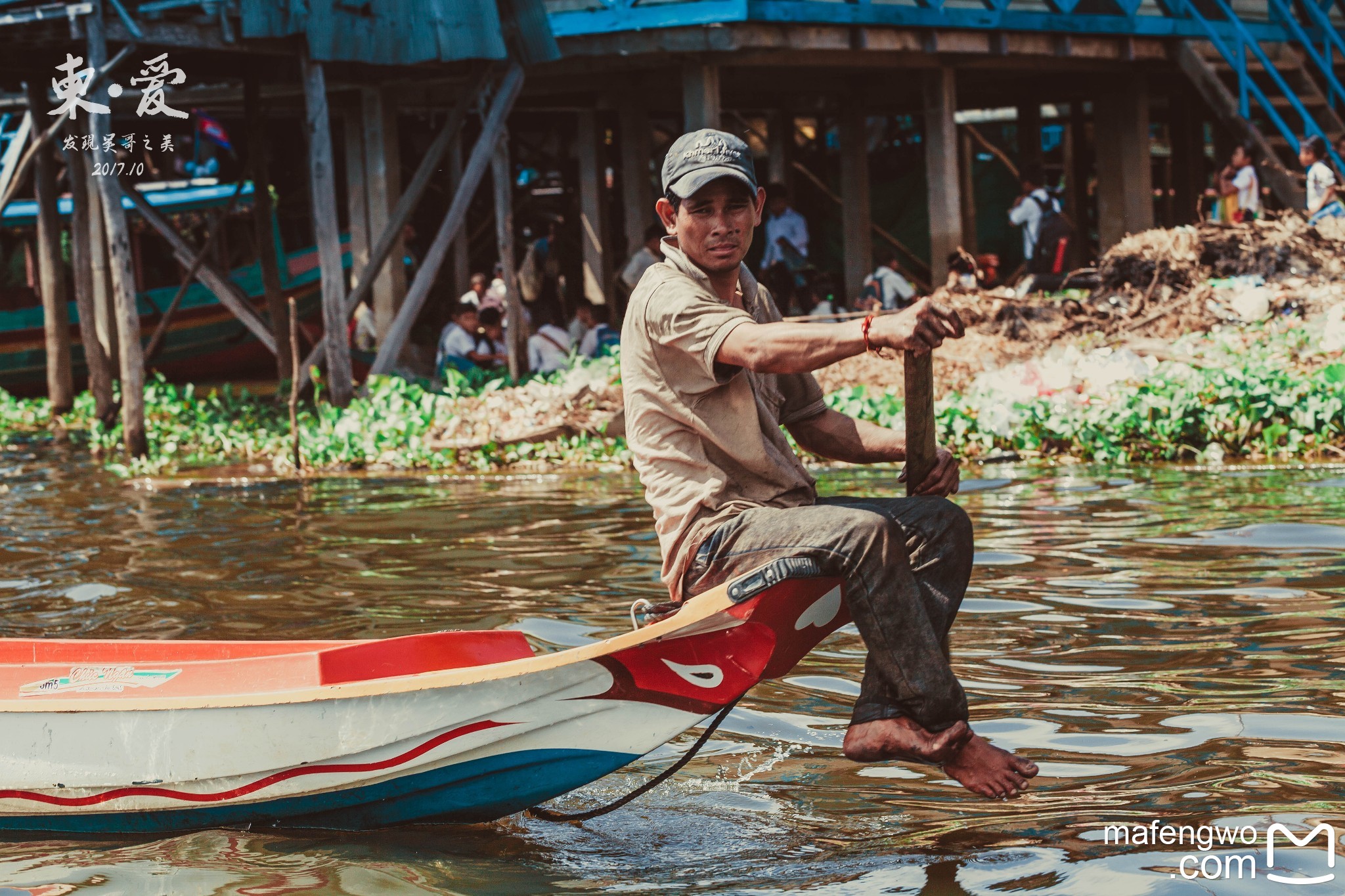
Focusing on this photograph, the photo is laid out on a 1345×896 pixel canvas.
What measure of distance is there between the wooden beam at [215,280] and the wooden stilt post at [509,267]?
2233 millimetres

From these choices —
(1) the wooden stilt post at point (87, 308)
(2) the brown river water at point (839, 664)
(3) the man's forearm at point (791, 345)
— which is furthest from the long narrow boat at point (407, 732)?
(1) the wooden stilt post at point (87, 308)

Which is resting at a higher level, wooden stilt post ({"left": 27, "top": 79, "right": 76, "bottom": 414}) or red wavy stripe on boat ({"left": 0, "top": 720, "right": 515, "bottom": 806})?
wooden stilt post ({"left": 27, "top": 79, "right": 76, "bottom": 414})

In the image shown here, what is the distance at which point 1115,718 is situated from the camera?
522cm

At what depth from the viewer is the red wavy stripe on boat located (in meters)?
4.29

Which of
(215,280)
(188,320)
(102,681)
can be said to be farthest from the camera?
(188,320)

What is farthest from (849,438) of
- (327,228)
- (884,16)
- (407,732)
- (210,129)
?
(210,129)

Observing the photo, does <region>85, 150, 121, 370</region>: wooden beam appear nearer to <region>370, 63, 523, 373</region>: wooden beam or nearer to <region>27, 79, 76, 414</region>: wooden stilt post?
<region>27, 79, 76, 414</region>: wooden stilt post

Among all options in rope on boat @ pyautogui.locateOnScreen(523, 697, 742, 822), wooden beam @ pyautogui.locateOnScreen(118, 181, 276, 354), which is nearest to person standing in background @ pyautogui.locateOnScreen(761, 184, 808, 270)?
wooden beam @ pyautogui.locateOnScreen(118, 181, 276, 354)

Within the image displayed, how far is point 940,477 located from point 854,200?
1417 centimetres

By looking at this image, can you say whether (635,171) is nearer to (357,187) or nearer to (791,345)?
(357,187)

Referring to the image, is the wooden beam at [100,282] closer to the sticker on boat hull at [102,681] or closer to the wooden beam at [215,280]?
the wooden beam at [215,280]

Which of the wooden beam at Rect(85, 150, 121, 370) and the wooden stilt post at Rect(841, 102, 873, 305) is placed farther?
the wooden stilt post at Rect(841, 102, 873, 305)

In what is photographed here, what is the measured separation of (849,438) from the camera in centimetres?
456

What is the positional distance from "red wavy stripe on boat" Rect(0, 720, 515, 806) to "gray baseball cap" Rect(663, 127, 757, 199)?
62.7 inches
